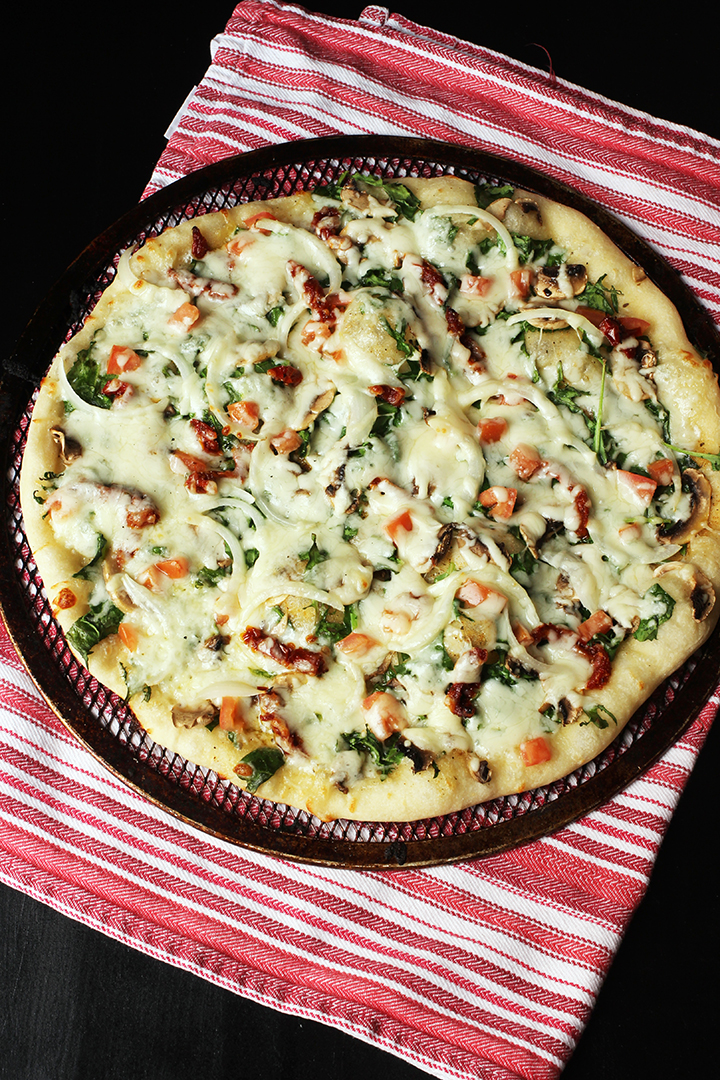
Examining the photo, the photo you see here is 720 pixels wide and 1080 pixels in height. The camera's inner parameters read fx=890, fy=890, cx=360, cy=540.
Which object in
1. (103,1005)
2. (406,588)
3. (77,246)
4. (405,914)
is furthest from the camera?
(77,246)

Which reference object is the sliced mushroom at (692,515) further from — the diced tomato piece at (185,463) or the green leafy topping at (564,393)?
the diced tomato piece at (185,463)

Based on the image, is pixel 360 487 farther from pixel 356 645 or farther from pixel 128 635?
pixel 128 635


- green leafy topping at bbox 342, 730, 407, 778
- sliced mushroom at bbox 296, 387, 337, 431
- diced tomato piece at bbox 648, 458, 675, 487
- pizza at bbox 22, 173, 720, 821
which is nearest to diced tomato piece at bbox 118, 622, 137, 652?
pizza at bbox 22, 173, 720, 821

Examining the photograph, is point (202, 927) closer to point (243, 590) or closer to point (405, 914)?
point (405, 914)

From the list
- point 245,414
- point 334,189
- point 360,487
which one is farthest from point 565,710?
point 334,189

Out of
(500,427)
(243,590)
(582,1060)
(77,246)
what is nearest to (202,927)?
(243,590)
